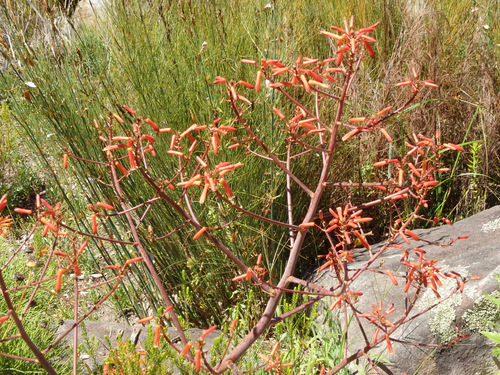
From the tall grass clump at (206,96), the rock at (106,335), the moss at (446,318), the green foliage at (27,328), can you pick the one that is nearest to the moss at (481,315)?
the moss at (446,318)

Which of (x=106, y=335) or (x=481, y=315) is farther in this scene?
(x=106, y=335)

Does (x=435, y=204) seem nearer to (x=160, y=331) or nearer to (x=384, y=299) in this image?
(x=384, y=299)

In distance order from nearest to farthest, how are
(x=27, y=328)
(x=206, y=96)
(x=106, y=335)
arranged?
1. (x=106, y=335)
2. (x=27, y=328)
3. (x=206, y=96)

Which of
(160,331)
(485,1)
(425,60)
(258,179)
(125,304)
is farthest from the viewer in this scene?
(485,1)

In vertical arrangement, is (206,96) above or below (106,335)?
above

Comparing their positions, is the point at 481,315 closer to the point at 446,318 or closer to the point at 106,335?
the point at 446,318

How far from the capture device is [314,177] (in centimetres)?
265

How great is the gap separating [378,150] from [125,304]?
1.63 meters

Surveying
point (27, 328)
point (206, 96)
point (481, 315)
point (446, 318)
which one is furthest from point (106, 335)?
point (481, 315)

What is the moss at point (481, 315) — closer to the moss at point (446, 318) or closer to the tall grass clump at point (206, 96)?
the moss at point (446, 318)

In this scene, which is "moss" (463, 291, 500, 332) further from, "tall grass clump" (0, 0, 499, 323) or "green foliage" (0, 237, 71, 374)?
"green foliage" (0, 237, 71, 374)

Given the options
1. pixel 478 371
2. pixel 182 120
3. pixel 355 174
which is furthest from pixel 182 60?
pixel 478 371

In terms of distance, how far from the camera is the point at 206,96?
246 cm

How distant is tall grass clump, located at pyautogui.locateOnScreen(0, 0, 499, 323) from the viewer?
2.27m
